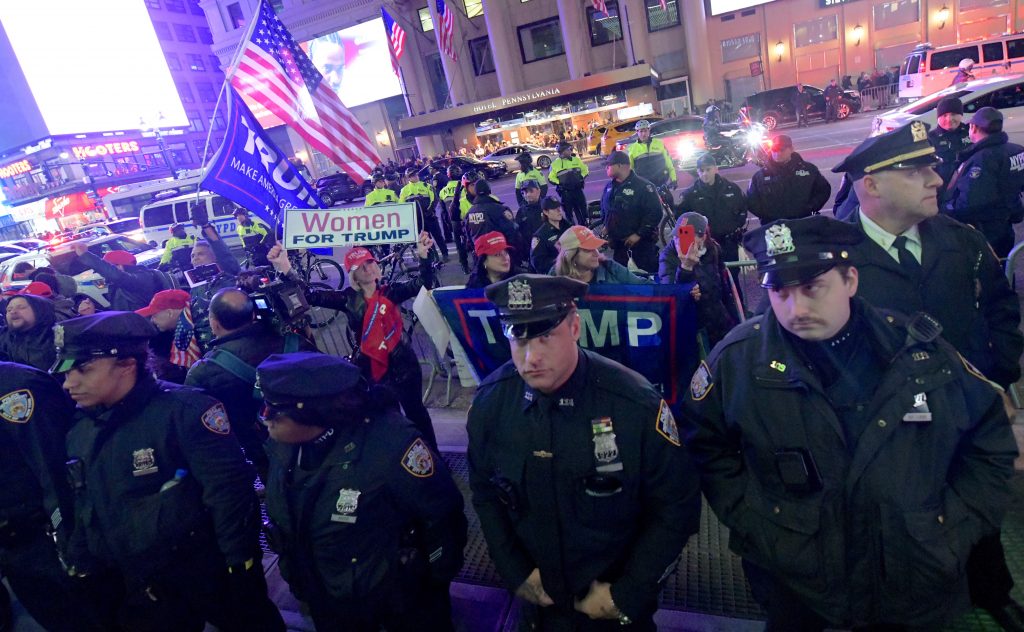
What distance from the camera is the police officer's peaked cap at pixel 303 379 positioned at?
7.29 ft

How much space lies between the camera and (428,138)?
38656 millimetres

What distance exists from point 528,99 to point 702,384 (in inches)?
1337

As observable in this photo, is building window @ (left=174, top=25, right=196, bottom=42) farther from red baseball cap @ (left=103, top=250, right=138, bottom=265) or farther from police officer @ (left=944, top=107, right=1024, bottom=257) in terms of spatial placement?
police officer @ (left=944, top=107, right=1024, bottom=257)

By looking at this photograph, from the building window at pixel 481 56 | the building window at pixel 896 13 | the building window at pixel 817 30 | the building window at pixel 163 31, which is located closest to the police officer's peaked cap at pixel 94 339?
the building window at pixel 481 56

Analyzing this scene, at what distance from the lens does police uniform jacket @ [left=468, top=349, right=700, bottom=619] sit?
206 centimetres

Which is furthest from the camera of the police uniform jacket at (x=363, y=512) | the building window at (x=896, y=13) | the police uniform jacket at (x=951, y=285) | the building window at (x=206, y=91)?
the building window at (x=206, y=91)

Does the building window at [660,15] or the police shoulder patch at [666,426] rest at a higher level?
the building window at [660,15]

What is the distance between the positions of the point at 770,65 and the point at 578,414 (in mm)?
39445

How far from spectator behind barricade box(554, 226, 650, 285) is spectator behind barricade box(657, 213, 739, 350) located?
40 centimetres

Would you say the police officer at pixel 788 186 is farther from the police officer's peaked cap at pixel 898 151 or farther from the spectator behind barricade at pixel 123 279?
the spectator behind barricade at pixel 123 279

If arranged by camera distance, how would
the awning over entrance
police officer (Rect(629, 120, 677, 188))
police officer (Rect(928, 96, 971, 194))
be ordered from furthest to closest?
1. the awning over entrance
2. police officer (Rect(629, 120, 677, 188))
3. police officer (Rect(928, 96, 971, 194))

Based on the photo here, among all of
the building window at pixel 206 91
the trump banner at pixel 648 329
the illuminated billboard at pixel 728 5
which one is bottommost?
the trump banner at pixel 648 329

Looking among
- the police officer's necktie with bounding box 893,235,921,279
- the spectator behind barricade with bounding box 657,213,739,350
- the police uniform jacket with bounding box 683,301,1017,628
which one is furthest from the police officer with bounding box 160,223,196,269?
the police officer's necktie with bounding box 893,235,921,279

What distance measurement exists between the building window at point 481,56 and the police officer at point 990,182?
3740 cm
